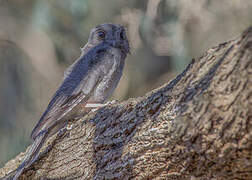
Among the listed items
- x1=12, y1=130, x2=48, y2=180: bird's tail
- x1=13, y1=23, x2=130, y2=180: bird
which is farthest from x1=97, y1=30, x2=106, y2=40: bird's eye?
x1=12, y1=130, x2=48, y2=180: bird's tail

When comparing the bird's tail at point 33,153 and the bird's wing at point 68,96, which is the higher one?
the bird's wing at point 68,96

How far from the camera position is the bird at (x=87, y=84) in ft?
5.71

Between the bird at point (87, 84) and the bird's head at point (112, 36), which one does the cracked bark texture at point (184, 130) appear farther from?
the bird's head at point (112, 36)

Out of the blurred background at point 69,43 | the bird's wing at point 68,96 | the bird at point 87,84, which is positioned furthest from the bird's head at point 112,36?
the blurred background at point 69,43

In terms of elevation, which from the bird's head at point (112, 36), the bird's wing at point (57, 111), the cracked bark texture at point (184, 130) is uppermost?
the bird's head at point (112, 36)

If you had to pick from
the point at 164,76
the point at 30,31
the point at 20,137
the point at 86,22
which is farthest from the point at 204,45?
the point at 20,137

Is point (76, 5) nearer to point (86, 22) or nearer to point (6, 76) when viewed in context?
point (86, 22)

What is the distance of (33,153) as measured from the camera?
1.65m

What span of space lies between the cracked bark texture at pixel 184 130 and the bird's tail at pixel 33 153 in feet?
0.55

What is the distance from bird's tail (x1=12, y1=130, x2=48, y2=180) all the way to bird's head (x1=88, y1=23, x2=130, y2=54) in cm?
68

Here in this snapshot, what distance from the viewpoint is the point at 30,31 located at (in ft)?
14.3

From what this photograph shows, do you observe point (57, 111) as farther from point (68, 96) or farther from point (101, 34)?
point (101, 34)

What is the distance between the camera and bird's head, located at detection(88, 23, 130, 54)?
217cm

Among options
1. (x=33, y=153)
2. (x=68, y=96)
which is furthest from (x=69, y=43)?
(x=33, y=153)
